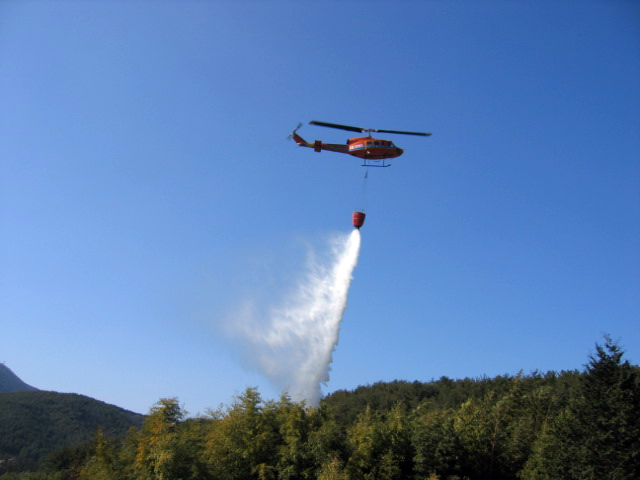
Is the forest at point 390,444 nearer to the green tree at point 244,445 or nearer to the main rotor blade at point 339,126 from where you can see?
the green tree at point 244,445

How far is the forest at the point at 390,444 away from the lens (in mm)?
36281

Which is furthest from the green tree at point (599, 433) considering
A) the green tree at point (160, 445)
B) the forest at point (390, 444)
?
the green tree at point (160, 445)

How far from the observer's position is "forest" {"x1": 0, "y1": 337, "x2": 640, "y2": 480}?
119 feet

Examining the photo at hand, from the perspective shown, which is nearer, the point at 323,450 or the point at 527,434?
the point at 323,450

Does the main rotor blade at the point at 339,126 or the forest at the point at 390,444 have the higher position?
the main rotor blade at the point at 339,126

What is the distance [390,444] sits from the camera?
3750cm

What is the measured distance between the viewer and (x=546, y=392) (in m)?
61.5

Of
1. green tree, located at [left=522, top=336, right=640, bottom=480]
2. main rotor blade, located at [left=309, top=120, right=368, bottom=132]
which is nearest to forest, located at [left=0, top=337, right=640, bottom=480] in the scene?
green tree, located at [left=522, top=336, right=640, bottom=480]

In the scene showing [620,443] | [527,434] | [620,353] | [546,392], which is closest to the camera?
[620,443]

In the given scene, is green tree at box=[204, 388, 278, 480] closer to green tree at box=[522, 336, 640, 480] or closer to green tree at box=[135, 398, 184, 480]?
green tree at box=[135, 398, 184, 480]

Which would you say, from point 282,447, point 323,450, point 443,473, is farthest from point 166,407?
point 443,473

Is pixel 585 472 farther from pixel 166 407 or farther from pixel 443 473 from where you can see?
pixel 166 407

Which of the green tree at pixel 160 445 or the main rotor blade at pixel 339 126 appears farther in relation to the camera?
the main rotor blade at pixel 339 126

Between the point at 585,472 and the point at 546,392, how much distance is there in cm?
2695
